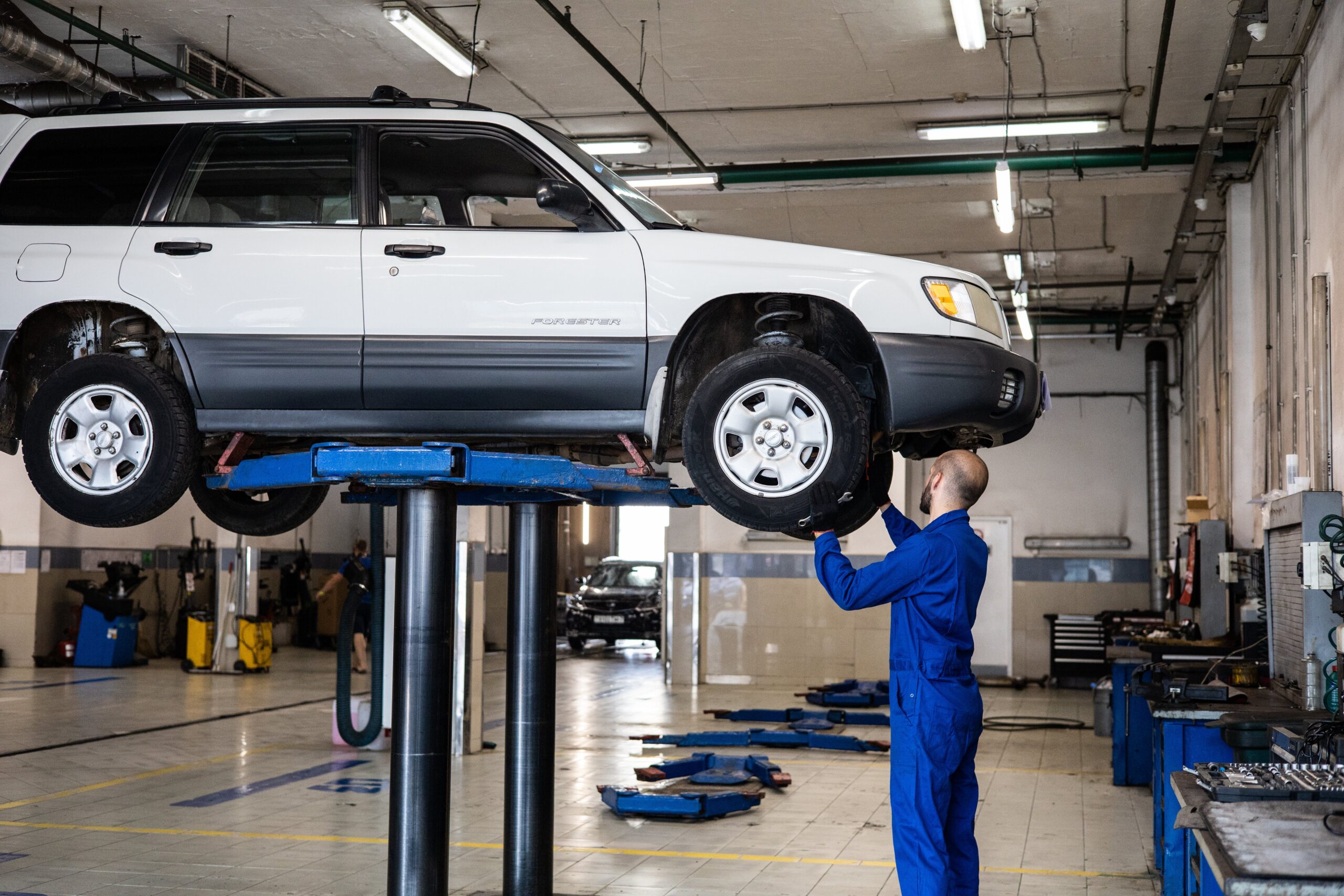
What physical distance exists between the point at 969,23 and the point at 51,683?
40.0 feet

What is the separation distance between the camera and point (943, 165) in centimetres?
1130

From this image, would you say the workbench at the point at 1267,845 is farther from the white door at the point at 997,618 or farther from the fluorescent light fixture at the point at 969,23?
the white door at the point at 997,618

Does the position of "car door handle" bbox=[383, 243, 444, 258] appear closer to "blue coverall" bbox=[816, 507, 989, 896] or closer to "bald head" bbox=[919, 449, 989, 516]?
"blue coverall" bbox=[816, 507, 989, 896]

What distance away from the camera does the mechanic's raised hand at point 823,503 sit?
12.1 ft

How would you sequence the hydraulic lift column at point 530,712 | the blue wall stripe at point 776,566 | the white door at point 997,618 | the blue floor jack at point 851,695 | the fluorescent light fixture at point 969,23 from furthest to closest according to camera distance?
the white door at point 997,618 < the blue wall stripe at point 776,566 < the blue floor jack at point 851,695 < the fluorescent light fixture at point 969,23 < the hydraulic lift column at point 530,712

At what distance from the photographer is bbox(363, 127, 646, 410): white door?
12.9 feet

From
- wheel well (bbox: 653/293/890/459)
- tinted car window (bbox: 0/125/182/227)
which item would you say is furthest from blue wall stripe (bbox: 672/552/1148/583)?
tinted car window (bbox: 0/125/182/227)

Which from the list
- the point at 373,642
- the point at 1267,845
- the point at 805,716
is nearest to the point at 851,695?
the point at 805,716

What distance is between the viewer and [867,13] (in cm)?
856

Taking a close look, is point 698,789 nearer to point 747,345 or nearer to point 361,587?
point 361,587

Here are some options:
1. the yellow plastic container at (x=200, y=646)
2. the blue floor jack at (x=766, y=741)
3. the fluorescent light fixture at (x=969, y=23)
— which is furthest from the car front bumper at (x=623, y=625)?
the fluorescent light fixture at (x=969, y=23)

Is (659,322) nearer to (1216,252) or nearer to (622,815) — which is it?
(622,815)

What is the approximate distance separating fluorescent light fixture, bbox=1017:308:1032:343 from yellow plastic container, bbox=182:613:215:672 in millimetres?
10567

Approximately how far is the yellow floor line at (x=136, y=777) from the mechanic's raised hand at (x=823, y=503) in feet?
20.7
